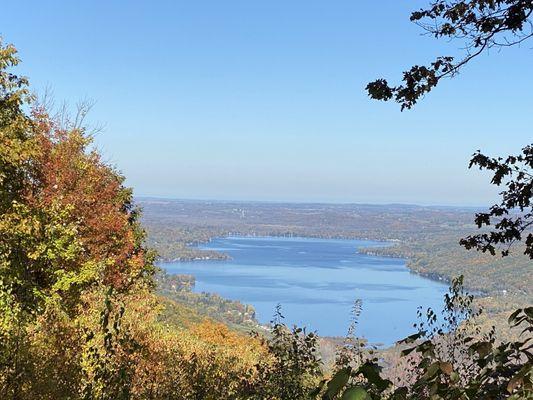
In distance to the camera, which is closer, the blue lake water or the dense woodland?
the dense woodland

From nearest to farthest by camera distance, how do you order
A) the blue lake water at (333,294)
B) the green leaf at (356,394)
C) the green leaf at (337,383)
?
the green leaf at (356,394) < the green leaf at (337,383) < the blue lake water at (333,294)

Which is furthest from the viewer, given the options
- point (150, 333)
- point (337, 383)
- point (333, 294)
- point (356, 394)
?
point (333, 294)

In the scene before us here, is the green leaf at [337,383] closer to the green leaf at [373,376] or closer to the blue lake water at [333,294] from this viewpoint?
the green leaf at [373,376]

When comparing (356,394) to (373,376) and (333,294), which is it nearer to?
(373,376)

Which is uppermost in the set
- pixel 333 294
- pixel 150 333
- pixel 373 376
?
pixel 373 376

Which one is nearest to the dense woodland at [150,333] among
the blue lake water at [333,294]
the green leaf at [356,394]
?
the green leaf at [356,394]

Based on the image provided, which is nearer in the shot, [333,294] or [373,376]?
[373,376]

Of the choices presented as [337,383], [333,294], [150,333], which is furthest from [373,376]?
[333,294]

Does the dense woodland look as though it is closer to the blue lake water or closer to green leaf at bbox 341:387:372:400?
green leaf at bbox 341:387:372:400

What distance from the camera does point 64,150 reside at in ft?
65.4

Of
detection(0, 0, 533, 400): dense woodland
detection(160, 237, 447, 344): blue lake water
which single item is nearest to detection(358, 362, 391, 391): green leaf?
detection(0, 0, 533, 400): dense woodland

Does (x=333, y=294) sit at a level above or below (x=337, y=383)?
below

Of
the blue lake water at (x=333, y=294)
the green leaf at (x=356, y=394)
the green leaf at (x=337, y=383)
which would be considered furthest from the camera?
the blue lake water at (x=333, y=294)

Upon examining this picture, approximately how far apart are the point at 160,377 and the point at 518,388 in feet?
26.5
